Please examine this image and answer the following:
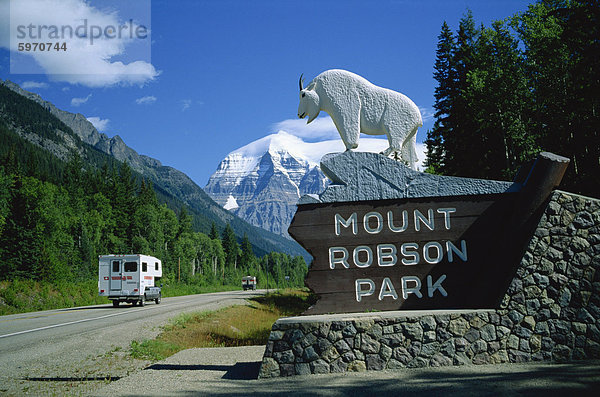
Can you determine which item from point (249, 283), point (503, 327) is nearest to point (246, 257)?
point (249, 283)

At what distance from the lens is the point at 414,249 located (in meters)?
6.73

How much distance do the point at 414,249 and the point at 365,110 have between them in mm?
2380

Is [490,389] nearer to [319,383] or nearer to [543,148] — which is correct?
[319,383]

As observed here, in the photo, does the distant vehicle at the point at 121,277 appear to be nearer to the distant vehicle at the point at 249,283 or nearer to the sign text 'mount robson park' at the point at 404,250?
the sign text 'mount robson park' at the point at 404,250

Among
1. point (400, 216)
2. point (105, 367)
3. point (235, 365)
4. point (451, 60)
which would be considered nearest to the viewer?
point (400, 216)

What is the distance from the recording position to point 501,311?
244 inches

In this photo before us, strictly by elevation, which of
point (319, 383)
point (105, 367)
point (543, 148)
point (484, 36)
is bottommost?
point (105, 367)

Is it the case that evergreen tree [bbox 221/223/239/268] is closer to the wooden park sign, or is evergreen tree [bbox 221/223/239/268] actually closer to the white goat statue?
the white goat statue

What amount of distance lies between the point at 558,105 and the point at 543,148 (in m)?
3.01

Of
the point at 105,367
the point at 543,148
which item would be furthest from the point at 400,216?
the point at 543,148

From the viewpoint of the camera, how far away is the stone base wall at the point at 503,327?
20.0ft

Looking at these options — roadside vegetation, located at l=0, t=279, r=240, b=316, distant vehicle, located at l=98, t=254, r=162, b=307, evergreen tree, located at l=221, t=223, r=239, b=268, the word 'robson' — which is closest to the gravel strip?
the word 'robson'

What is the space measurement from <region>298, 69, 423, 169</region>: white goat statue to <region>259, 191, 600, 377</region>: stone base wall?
2317mm

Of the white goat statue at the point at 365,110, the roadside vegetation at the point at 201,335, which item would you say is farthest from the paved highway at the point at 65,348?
the white goat statue at the point at 365,110
